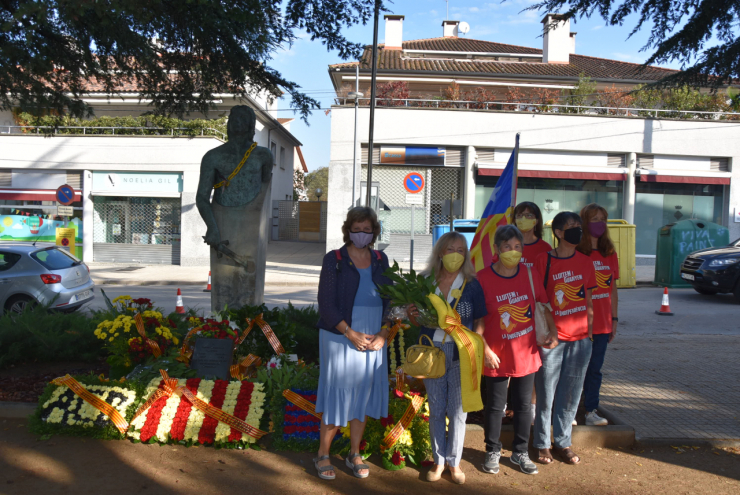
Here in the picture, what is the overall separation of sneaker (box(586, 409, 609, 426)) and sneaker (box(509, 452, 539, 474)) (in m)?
0.95

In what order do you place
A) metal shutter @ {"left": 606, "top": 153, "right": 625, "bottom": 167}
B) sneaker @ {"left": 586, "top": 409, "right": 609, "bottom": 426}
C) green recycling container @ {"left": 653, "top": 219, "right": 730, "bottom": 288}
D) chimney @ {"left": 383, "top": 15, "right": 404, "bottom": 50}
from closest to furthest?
sneaker @ {"left": 586, "top": 409, "right": 609, "bottom": 426} < green recycling container @ {"left": 653, "top": 219, "right": 730, "bottom": 288} < metal shutter @ {"left": 606, "top": 153, "right": 625, "bottom": 167} < chimney @ {"left": 383, "top": 15, "right": 404, "bottom": 50}

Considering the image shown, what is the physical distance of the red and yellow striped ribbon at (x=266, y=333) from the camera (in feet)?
17.0

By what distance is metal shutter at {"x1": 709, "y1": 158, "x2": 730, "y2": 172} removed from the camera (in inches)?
874

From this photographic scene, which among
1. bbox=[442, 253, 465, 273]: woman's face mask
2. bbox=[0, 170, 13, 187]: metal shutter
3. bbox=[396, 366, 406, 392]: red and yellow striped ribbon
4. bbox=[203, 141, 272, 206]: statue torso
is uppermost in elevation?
bbox=[0, 170, 13, 187]: metal shutter

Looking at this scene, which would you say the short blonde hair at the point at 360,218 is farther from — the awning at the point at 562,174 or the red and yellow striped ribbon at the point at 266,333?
the awning at the point at 562,174

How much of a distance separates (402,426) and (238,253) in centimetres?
262

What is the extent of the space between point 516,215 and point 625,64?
29.8 metres

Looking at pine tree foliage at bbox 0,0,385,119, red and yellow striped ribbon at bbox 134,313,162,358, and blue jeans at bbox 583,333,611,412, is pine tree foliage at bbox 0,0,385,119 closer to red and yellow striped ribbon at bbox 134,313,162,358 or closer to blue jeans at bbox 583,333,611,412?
red and yellow striped ribbon at bbox 134,313,162,358

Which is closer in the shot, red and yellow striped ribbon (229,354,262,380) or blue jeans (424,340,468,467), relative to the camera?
blue jeans (424,340,468,467)

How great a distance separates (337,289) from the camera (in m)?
3.68

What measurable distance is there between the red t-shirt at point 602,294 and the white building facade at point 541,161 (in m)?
16.4

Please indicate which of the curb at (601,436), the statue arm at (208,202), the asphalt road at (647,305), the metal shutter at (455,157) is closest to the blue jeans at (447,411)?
the curb at (601,436)

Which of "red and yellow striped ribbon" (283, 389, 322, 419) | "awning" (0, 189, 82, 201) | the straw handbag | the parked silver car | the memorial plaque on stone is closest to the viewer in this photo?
the straw handbag

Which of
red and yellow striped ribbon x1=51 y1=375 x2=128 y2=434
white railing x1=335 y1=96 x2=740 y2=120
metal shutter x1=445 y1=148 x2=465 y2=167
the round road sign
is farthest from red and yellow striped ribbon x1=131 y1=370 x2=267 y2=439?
metal shutter x1=445 y1=148 x2=465 y2=167
